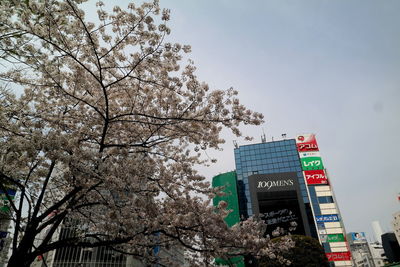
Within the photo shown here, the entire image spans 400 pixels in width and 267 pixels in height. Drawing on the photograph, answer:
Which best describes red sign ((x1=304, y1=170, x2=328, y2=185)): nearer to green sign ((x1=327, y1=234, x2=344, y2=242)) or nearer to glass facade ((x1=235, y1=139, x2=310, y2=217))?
glass facade ((x1=235, y1=139, x2=310, y2=217))

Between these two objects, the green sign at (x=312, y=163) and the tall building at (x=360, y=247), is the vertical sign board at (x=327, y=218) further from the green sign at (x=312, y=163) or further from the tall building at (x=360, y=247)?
the tall building at (x=360, y=247)

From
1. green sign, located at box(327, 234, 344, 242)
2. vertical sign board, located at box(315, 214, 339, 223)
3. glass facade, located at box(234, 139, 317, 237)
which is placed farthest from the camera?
glass facade, located at box(234, 139, 317, 237)

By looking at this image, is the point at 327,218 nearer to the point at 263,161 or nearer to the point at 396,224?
the point at 263,161

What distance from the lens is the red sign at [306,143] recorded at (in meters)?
46.5

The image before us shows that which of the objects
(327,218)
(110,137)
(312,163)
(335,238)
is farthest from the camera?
(312,163)

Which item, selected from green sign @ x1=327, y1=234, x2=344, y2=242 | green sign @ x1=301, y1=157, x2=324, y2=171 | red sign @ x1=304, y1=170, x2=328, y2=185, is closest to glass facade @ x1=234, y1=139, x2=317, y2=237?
red sign @ x1=304, y1=170, x2=328, y2=185

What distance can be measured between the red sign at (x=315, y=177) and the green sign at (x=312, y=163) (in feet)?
2.50

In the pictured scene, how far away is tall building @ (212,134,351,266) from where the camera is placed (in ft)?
106

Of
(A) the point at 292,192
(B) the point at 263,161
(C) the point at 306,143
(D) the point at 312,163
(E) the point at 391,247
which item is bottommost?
(E) the point at 391,247

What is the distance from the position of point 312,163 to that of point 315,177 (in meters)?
2.69

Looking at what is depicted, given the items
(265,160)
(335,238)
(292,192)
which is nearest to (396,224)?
(335,238)

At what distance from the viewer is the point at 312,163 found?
149ft

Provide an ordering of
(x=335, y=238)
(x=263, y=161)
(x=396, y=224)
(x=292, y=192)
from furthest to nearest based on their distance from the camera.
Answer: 1. (x=396, y=224)
2. (x=263, y=161)
3. (x=335, y=238)
4. (x=292, y=192)

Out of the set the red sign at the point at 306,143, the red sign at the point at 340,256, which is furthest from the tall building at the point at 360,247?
the red sign at the point at 306,143
